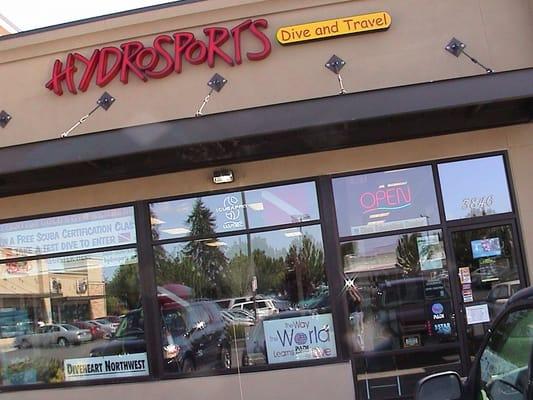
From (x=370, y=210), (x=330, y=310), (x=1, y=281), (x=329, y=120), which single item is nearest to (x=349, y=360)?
(x=330, y=310)

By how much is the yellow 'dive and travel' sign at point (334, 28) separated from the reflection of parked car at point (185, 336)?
3843 mm

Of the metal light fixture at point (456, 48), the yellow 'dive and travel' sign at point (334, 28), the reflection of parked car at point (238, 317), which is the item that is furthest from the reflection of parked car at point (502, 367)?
the yellow 'dive and travel' sign at point (334, 28)

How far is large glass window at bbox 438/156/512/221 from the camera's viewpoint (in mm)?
8383

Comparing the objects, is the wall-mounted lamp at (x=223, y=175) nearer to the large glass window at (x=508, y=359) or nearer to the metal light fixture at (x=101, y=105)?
the metal light fixture at (x=101, y=105)

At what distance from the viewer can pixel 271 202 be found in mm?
8656

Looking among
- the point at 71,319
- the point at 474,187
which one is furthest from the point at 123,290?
the point at 474,187

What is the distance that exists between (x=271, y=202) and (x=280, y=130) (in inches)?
54.7

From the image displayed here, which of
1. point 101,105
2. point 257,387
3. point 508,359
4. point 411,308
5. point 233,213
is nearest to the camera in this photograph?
point 508,359

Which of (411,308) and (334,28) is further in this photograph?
(334,28)

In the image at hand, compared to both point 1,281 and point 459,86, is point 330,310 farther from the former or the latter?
point 1,281

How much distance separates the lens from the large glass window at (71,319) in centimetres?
880

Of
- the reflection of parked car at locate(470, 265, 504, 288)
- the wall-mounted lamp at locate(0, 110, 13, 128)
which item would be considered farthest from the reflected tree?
the reflection of parked car at locate(470, 265, 504, 288)

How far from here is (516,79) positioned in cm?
743

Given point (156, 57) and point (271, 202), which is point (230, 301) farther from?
point (156, 57)
